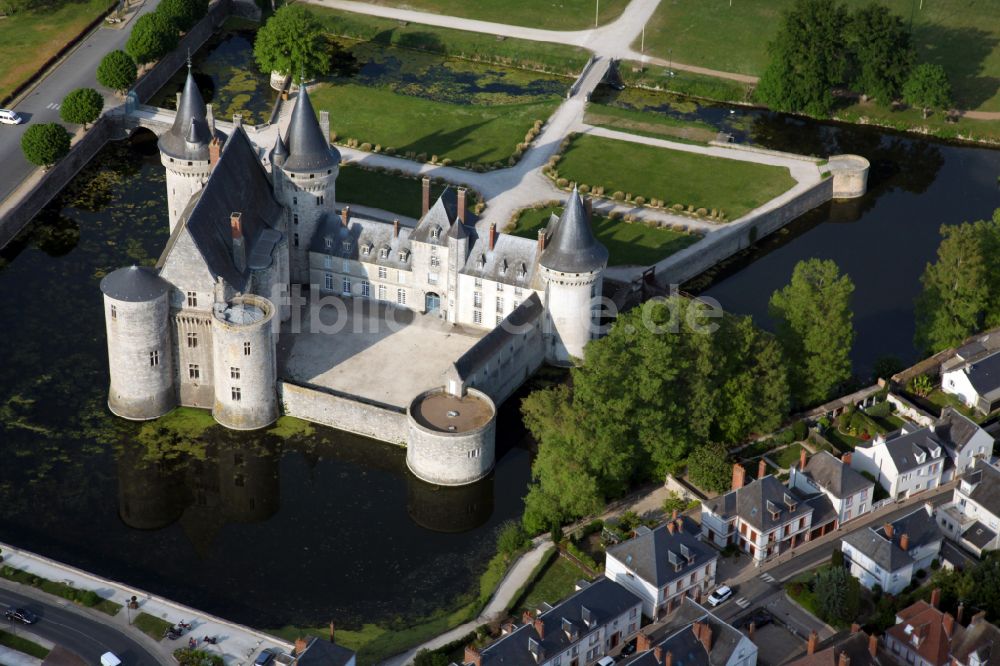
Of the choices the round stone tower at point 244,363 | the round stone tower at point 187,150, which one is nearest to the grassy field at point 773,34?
the round stone tower at point 187,150

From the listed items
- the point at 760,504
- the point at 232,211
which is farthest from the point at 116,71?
the point at 760,504

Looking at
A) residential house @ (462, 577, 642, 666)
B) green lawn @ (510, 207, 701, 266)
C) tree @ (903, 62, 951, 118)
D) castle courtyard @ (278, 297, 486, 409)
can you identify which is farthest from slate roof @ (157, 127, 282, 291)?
tree @ (903, 62, 951, 118)

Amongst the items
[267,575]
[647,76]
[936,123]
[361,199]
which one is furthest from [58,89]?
[936,123]

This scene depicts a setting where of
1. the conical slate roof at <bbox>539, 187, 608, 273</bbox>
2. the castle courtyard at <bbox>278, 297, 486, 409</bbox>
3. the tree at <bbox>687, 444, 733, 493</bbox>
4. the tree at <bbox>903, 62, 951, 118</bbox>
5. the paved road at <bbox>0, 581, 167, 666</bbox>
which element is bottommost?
the paved road at <bbox>0, 581, 167, 666</bbox>

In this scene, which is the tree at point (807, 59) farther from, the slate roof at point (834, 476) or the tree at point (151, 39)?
the slate roof at point (834, 476)

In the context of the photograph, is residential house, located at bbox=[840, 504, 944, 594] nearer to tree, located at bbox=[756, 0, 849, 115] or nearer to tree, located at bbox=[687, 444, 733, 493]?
tree, located at bbox=[687, 444, 733, 493]

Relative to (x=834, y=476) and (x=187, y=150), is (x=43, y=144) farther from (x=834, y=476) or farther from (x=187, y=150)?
(x=834, y=476)
